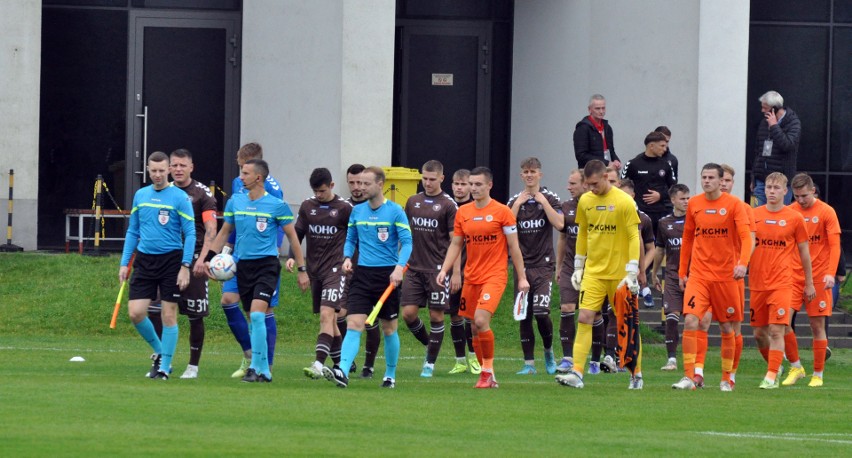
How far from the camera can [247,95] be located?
24703 millimetres

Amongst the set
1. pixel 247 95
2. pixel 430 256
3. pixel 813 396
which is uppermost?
pixel 247 95

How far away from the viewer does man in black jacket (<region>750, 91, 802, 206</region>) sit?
70.0 ft

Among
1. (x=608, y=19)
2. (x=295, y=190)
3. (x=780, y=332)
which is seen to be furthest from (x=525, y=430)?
(x=608, y=19)

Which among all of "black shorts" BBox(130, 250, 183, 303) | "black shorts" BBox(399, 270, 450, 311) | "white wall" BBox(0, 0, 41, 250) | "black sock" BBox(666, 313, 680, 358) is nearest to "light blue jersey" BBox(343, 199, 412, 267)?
"black shorts" BBox(399, 270, 450, 311)

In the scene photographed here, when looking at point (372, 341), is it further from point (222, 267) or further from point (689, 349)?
point (689, 349)

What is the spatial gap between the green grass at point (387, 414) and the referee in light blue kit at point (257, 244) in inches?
16.6

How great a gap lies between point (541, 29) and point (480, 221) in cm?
1206

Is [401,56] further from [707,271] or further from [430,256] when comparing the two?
[707,271]

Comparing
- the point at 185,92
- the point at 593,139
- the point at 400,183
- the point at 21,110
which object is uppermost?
the point at 185,92

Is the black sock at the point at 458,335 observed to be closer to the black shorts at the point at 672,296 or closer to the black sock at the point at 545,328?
the black sock at the point at 545,328

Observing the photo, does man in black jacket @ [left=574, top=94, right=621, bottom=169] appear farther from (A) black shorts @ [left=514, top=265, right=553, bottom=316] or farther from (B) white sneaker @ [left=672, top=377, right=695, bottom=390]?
(B) white sneaker @ [left=672, top=377, right=695, bottom=390]

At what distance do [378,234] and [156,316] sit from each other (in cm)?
264

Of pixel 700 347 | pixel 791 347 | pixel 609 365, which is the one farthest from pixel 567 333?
pixel 700 347

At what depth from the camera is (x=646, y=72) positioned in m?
25.5
